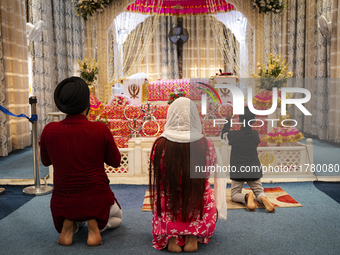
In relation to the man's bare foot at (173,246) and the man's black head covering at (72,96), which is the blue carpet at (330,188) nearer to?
the man's bare foot at (173,246)

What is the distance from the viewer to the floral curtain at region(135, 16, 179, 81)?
7.55m

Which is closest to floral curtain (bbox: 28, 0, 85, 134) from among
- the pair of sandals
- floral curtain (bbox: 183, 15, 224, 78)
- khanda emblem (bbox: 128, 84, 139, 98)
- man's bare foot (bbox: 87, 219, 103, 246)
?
khanda emblem (bbox: 128, 84, 139, 98)

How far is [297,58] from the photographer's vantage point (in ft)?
19.2

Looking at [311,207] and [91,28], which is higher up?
[91,28]

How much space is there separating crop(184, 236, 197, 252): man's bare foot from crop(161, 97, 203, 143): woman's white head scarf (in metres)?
0.56

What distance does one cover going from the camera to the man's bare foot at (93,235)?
1.73 m

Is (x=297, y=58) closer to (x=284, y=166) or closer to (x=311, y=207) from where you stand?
(x=284, y=166)

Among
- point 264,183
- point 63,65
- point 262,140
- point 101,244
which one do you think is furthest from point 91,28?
point 101,244

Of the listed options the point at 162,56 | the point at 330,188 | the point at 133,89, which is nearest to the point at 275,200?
the point at 330,188

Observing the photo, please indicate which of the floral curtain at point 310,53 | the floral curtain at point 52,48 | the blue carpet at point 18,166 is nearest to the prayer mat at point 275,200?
the blue carpet at point 18,166

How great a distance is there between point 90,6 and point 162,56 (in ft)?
9.57

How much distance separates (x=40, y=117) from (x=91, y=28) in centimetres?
194

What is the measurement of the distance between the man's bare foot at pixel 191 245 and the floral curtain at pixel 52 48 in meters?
4.72

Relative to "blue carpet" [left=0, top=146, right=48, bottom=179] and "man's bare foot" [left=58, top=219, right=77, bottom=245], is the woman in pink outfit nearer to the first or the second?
"man's bare foot" [left=58, top=219, right=77, bottom=245]
